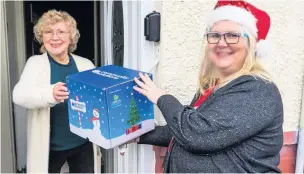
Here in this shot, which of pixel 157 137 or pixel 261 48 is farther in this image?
pixel 157 137

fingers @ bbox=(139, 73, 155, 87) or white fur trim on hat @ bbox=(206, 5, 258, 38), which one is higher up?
white fur trim on hat @ bbox=(206, 5, 258, 38)

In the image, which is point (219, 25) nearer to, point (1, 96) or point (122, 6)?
point (122, 6)

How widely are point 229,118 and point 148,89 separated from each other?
1.34 ft

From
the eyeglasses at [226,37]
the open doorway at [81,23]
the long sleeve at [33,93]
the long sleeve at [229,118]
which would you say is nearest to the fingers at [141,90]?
the long sleeve at [229,118]

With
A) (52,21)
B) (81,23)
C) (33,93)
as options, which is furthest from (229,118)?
(81,23)

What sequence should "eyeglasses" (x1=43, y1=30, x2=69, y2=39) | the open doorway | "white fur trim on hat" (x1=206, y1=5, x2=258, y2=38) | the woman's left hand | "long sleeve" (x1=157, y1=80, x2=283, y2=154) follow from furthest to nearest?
the open doorway, "eyeglasses" (x1=43, y1=30, x2=69, y2=39), the woman's left hand, "white fur trim on hat" (x1=206, y1=5, x2=258, y2=38), "long sleeve" (x1=157, y1=80, x2=283, y2=154)

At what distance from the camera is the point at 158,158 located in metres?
2.26

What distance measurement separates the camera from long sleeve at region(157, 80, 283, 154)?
144cm

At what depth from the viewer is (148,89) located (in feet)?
5.59

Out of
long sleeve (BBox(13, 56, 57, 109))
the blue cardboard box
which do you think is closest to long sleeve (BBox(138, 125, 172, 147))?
the blue cardboard box

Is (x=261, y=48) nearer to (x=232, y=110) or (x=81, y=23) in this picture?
(x=232, y=110)

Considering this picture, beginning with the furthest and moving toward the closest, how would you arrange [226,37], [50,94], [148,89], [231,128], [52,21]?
1. [52,21]
2. [50,94]
3. [148,89]
4. [226,37]
5. [231,128]

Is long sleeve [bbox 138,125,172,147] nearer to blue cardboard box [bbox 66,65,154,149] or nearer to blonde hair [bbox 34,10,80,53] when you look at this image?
blue cardboard box [bbox 66,65,154,149]

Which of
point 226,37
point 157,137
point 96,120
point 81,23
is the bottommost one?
point 157,137
